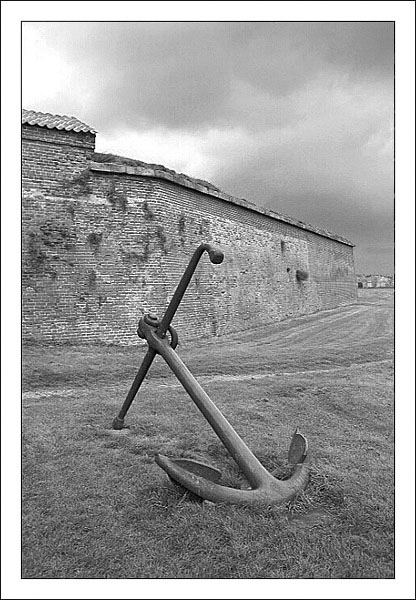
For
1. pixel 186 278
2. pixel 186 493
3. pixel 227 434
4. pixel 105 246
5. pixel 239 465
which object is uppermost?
pixel 105 246

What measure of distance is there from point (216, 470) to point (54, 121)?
956cm

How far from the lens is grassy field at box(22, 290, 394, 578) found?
2533 mm

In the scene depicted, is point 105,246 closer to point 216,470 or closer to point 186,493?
point 186,493

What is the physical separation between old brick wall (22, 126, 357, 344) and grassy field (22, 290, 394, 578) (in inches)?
93.3

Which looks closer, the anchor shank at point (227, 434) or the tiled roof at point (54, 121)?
the anchor shank at point (227, 434)

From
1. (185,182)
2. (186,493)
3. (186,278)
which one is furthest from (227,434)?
(185,182)

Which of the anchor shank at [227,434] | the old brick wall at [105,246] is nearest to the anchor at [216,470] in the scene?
the anchor shank at [227,434]

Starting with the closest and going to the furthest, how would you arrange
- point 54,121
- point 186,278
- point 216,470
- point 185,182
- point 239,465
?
point 216,470 → point 239,465 → point 186,278 → point 54,121 → point 185,182

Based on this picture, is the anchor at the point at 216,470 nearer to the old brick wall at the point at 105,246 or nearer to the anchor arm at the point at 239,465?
the anchor arm at the point at 239,465

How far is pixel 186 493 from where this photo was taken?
10.1 feet

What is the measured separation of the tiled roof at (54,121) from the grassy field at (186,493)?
5154 millimetres

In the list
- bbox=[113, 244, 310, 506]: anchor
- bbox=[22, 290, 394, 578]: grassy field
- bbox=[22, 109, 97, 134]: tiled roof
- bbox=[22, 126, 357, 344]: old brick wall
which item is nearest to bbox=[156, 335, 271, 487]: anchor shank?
bbox=[113, 244, 310, 506]: anchor

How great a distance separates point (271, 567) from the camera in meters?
2.49

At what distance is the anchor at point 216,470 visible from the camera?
9.20 feet
